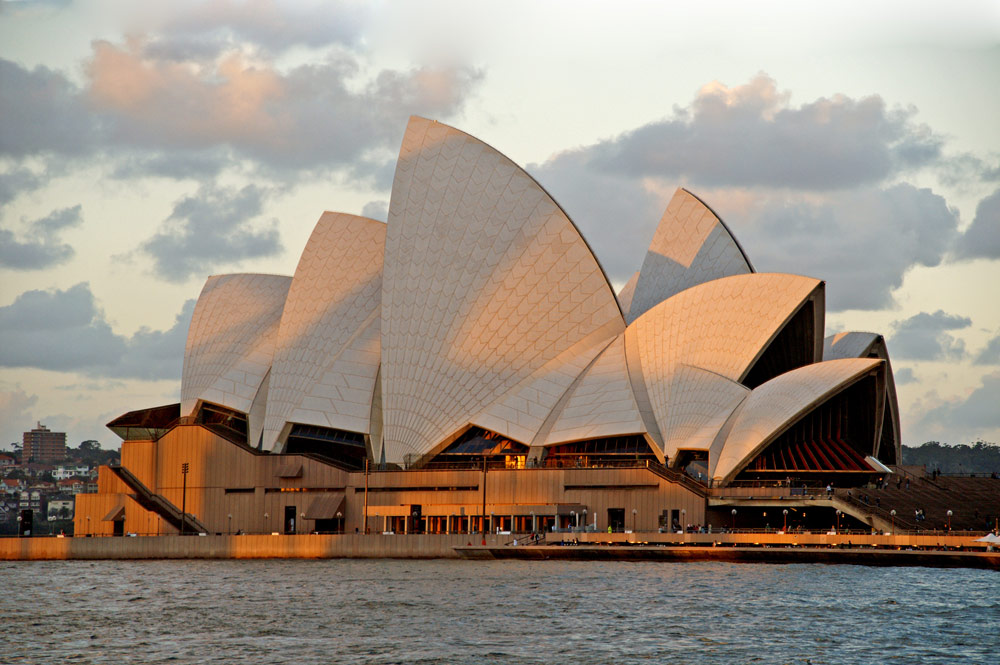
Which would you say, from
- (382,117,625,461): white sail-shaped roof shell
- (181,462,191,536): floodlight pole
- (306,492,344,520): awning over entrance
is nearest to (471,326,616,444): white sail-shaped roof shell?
(382,117,625,461): white sail-shaped roof shell

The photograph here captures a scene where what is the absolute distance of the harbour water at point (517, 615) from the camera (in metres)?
31.9

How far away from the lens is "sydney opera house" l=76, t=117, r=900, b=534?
6288cm

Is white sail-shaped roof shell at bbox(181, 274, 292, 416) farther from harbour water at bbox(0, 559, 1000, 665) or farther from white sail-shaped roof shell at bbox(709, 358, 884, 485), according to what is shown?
white sail-shaped roof shell at bbox(709, 358, 884, 485)

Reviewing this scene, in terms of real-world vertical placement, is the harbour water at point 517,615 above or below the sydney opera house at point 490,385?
below

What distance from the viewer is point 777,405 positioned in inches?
2362

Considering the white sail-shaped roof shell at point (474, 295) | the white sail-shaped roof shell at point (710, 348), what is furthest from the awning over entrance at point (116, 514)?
the white sail-shaped roof shell at point (710, 348)

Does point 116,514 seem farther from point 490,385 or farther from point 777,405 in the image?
point 777,405

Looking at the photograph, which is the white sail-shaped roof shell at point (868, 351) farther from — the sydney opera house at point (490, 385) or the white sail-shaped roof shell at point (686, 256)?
the white sail-shaped roof shell at point (686, 256)

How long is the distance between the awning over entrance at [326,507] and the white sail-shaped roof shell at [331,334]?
3708 millimetres

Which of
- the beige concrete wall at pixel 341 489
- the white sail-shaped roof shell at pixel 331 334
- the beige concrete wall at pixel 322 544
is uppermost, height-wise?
the white sail-shaped roof shell at pixel 331 334

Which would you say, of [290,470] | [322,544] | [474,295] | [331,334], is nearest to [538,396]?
[474,295]

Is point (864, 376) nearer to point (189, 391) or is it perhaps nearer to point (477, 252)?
point (477, 252)

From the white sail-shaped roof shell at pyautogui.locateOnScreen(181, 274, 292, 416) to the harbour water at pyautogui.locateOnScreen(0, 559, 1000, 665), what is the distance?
23660 mm

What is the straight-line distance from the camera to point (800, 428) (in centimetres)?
6288
